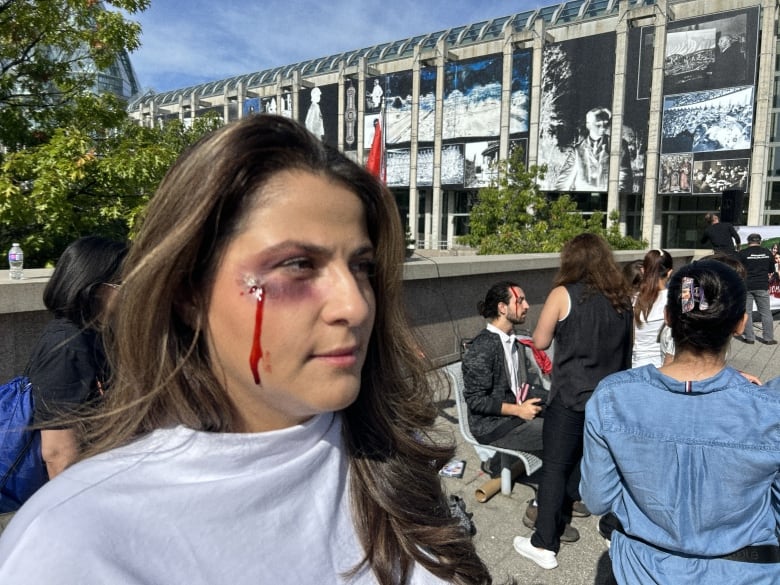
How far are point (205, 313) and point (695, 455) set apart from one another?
1.86 meters

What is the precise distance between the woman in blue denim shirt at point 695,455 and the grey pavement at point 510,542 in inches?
41.1

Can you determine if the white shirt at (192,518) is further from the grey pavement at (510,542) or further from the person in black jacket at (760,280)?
the person in black jacket at (760,280)

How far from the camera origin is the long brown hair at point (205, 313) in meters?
1.04

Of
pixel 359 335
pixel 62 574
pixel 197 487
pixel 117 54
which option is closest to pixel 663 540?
pixel 359 335

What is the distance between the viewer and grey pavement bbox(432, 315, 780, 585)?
3.38 meters

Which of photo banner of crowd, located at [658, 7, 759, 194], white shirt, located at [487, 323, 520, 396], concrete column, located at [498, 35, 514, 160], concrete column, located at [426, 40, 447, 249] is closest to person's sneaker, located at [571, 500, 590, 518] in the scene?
white shirt, located at [487, 323, 520, 396]

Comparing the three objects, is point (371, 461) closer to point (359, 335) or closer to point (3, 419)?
point (359, 335)

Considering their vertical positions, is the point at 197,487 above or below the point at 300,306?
below

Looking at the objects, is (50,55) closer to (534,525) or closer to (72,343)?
(72,343)

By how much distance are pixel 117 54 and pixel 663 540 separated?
27.8 ft

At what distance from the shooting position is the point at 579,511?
4031 millimetres

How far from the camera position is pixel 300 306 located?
1027 mm

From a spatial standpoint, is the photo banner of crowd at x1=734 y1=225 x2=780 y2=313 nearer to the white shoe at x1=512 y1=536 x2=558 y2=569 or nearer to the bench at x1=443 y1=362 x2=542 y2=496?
the bench at x1=443 y1=362 x2=542 y2=496

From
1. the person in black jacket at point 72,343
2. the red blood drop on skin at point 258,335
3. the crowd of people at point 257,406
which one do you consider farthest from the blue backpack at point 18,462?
the red blood drop on skin at point 258,335
